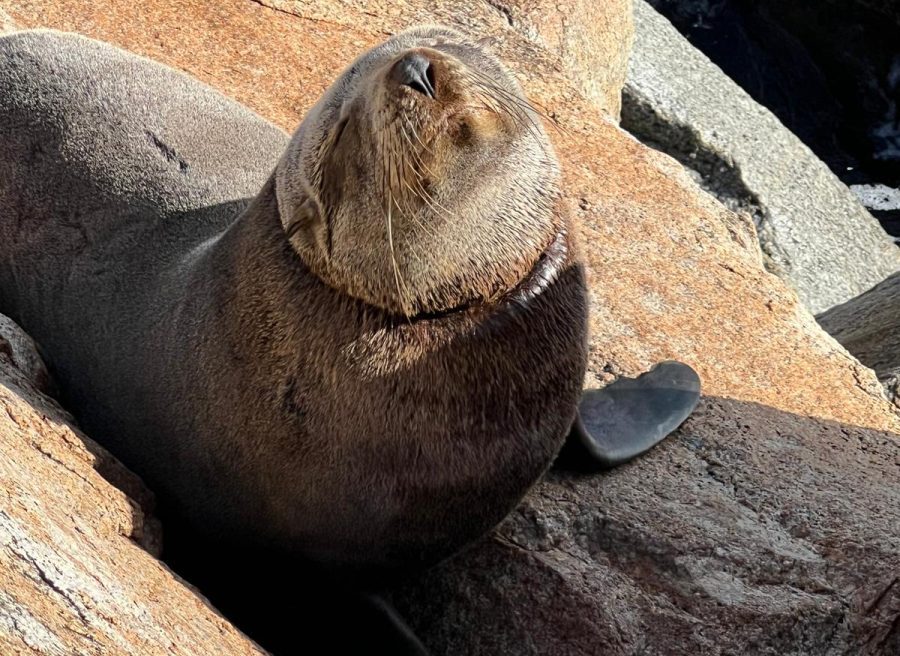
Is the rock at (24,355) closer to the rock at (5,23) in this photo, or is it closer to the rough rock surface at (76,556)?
the rough rock surface at (76,556)

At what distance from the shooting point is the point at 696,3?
13547 millimetres

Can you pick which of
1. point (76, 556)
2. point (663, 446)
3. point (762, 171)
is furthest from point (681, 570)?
point (762, 171)

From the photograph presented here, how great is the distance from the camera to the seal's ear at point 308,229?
4000 millimetres

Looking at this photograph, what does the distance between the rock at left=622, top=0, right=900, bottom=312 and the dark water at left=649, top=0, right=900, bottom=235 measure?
1.70 m

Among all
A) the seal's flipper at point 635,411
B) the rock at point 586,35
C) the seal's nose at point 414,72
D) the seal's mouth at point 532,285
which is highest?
the seal's nose at point 414,72

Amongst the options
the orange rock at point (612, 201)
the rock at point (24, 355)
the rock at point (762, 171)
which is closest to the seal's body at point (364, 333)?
the rock at point (24, 355)

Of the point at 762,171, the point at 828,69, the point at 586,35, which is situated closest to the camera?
the point at 586,35

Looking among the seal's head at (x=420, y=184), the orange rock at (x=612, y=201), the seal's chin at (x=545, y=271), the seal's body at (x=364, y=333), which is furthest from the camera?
the orange rock at (x=612, y=201)

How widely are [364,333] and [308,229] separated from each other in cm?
38

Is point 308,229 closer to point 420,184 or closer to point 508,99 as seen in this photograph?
point 420,184

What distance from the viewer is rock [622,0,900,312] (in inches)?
384

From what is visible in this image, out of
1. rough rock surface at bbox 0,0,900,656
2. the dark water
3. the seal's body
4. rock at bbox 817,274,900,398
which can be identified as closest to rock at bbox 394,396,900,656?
rough rock surface at bbox 0,0,900,656

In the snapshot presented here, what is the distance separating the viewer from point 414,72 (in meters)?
3.52

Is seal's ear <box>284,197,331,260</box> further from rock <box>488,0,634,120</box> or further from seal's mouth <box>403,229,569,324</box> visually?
rock <box>488,0,634,120</box>
